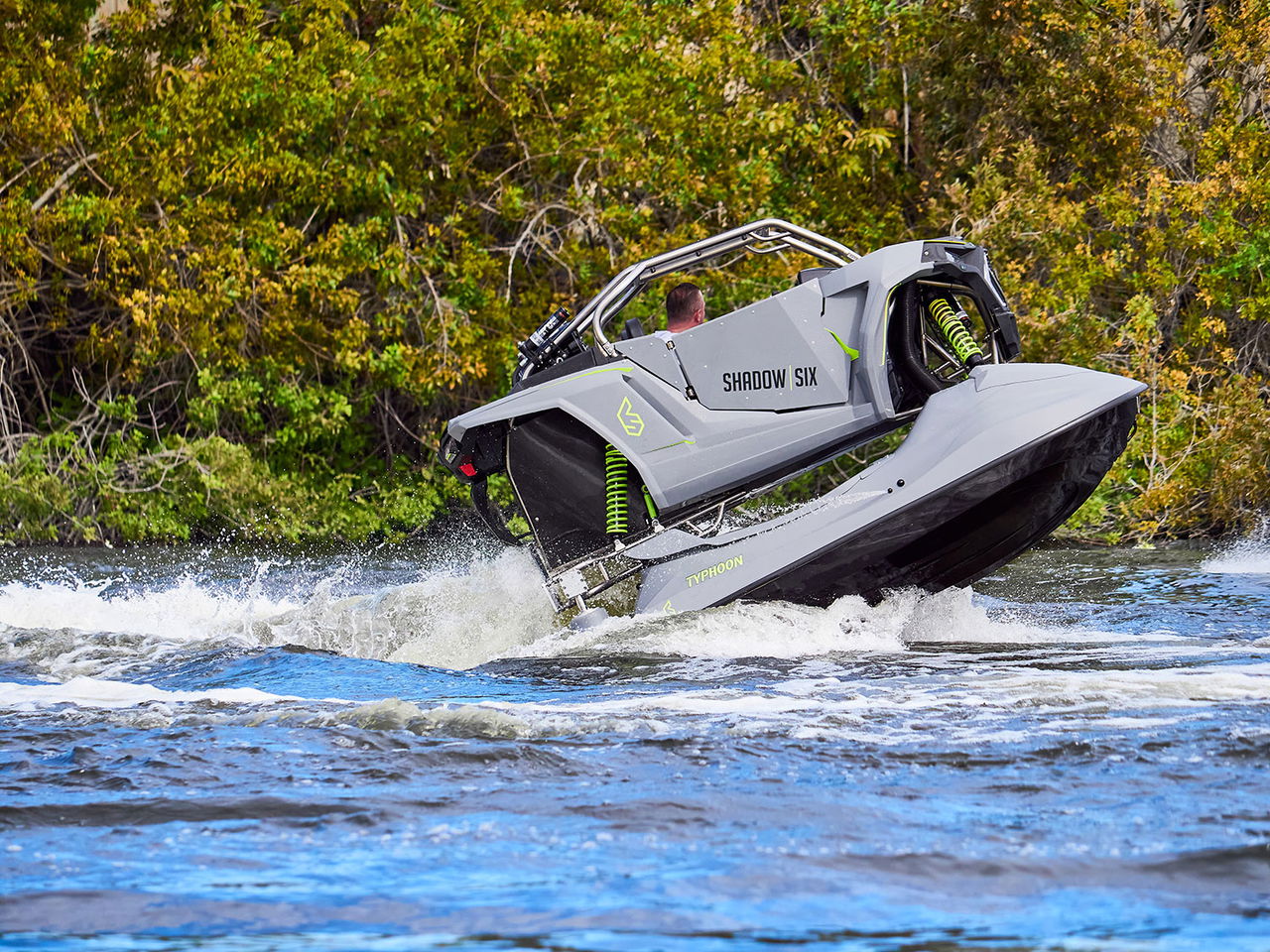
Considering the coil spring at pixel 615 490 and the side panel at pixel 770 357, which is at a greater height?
the side panel at pixel 770 357

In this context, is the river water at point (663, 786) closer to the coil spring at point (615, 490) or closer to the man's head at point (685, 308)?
the coil spring at point (615, 490)

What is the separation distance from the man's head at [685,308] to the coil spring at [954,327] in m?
1.04

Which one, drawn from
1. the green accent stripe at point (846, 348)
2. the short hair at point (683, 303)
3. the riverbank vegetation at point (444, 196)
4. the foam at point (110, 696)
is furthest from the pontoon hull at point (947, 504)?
the riverbank vegetation at point (444, 196)

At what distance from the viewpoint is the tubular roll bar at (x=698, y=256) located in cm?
655

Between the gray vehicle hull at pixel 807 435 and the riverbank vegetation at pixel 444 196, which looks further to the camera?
the riverbank vegetation at pixel 444 196

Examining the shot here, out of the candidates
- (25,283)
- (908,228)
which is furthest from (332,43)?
(908,228)

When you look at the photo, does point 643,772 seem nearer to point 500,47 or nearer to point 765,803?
point 765,803

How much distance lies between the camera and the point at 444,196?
49.6 feet

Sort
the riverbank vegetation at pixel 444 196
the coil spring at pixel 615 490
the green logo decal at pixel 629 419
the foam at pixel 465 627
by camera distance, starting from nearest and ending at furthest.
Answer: the foam at pixel 465 627 → the green logo decal at pixel 629 419 → the coil spring at pixel 615 490 → the riverbank vegetation at pixel 444 196

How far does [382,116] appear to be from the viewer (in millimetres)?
14211

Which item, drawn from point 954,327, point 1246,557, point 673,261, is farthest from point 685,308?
point 1246,557

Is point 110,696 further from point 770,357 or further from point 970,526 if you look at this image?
point 970,526

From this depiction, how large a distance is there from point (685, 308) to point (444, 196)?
8.84m

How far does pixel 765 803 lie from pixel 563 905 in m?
0.76
